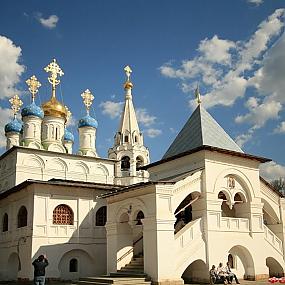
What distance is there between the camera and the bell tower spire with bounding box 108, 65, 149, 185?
4088cm

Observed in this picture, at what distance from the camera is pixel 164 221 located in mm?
16969

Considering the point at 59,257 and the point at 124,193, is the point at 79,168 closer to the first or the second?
the point at 59,257

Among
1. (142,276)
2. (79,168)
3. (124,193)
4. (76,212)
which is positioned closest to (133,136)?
(79,168)

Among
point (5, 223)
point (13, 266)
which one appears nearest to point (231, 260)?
point (13, 266)

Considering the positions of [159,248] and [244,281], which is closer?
[159,248]

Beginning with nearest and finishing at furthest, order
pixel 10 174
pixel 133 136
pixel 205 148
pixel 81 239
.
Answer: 1. pixel 205 148
2. pixel 81 239
3. pixel 10 174
4. pixel 133 136

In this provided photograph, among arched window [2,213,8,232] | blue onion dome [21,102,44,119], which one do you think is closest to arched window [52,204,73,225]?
arched window [2,213,8,232]

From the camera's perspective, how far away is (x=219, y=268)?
17.6 m

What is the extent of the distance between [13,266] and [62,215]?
16.5 feet

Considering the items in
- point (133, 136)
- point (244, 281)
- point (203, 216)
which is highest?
point (133, 136)

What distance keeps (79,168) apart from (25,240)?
1044cm

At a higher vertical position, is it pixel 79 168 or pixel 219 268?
pixel 79 168

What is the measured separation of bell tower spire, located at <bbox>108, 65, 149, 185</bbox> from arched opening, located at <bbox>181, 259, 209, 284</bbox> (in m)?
21.0

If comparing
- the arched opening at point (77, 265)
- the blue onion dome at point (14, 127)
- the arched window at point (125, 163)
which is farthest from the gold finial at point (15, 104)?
the arched opening at point (77, 265)
